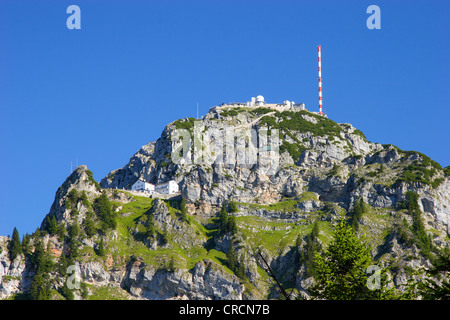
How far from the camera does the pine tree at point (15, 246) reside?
194000 mm

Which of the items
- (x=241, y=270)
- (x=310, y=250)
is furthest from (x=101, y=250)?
(x=310, y=250)

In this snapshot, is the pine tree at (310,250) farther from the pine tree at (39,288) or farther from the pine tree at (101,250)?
the pine tree at (39,288)

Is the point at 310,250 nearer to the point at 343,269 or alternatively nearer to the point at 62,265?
the point at 62,265

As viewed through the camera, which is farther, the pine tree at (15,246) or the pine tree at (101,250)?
the pine tree at (101,250)

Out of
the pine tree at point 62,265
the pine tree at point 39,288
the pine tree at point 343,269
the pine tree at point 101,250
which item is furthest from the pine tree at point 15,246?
the pine tree at point 343,269

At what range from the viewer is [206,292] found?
19150 centimetres

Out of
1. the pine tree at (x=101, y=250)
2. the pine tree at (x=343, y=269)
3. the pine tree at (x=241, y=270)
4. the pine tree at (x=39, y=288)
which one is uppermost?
the pine tree at (x=101, y=250)

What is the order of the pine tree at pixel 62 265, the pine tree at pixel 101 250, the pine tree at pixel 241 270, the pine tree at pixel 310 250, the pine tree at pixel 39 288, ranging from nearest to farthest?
the pine tree at pixel 39 288
the pine tree at pixel 310 250
the pine tree at pixel 62 265
the pine tree at pixel 241 270
the pine tree at pixel 101 250
